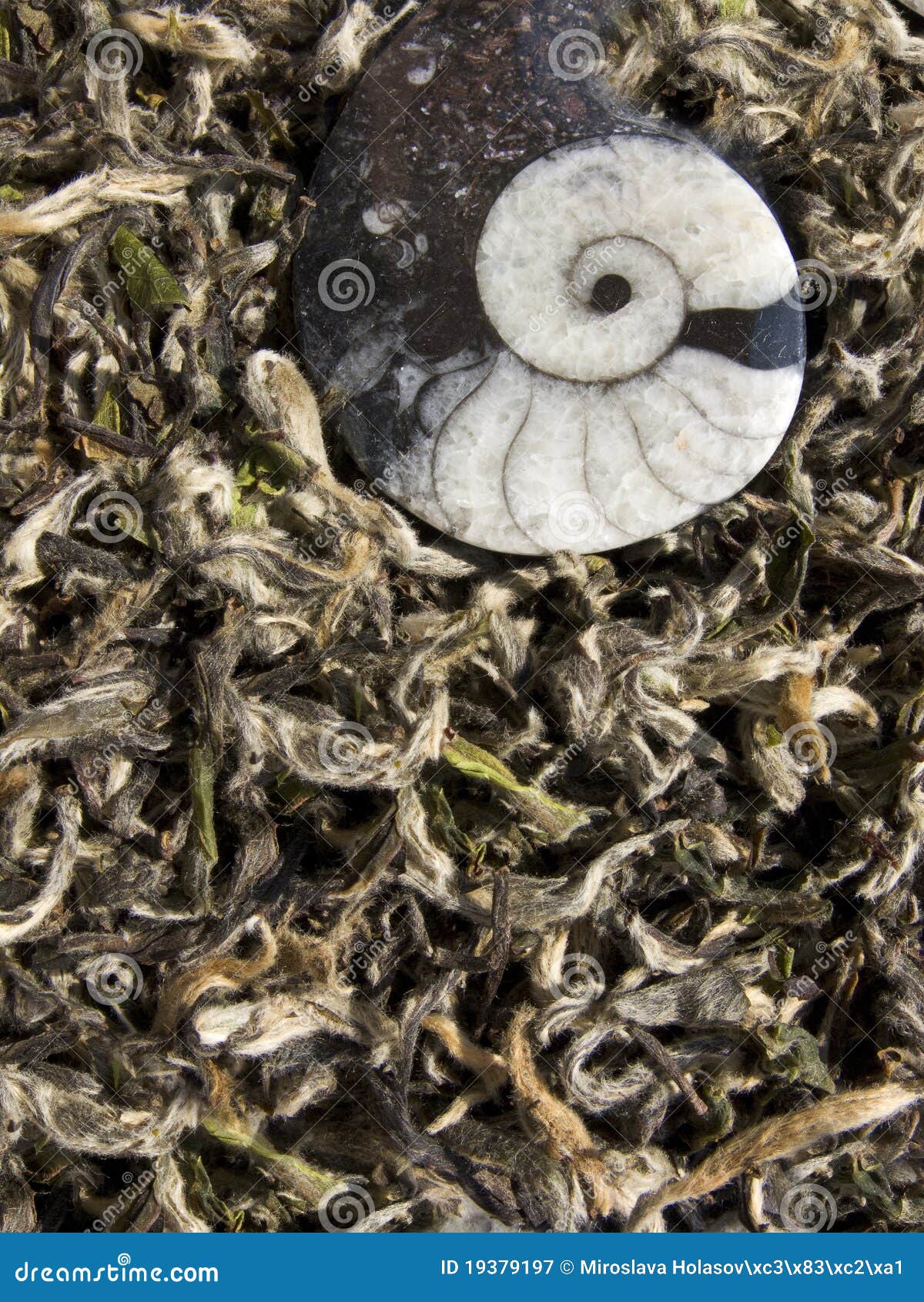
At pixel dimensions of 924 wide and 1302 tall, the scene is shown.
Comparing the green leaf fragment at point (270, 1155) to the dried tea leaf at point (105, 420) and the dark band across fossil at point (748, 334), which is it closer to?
the dried tea leaf at point (105, 420)

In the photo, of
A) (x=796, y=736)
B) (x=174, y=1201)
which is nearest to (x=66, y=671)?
(x=174, y=1201)

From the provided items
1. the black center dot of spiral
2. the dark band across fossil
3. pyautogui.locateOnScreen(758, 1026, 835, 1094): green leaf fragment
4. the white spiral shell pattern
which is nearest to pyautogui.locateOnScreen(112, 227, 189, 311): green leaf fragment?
the white spiral shell pattern

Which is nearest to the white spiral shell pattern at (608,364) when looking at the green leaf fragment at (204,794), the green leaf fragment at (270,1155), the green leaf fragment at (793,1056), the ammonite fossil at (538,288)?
the ammonite fossil at (538,288)

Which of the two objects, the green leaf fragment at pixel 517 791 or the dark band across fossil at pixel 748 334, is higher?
the dark band across fossil at pixel 748 334

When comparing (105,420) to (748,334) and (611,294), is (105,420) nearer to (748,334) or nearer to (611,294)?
(611,294)

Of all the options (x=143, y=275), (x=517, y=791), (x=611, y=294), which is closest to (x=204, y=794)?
(x=517, y=791)

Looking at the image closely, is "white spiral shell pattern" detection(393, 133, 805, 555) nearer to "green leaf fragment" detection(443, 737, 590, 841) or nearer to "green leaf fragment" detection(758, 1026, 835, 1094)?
"green leaf fragment" detection(443, 737, 590, 841)

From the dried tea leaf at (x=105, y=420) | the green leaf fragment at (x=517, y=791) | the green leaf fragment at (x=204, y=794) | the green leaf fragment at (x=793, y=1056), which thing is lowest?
the green leaf fragment at (x=793, y=1056)
